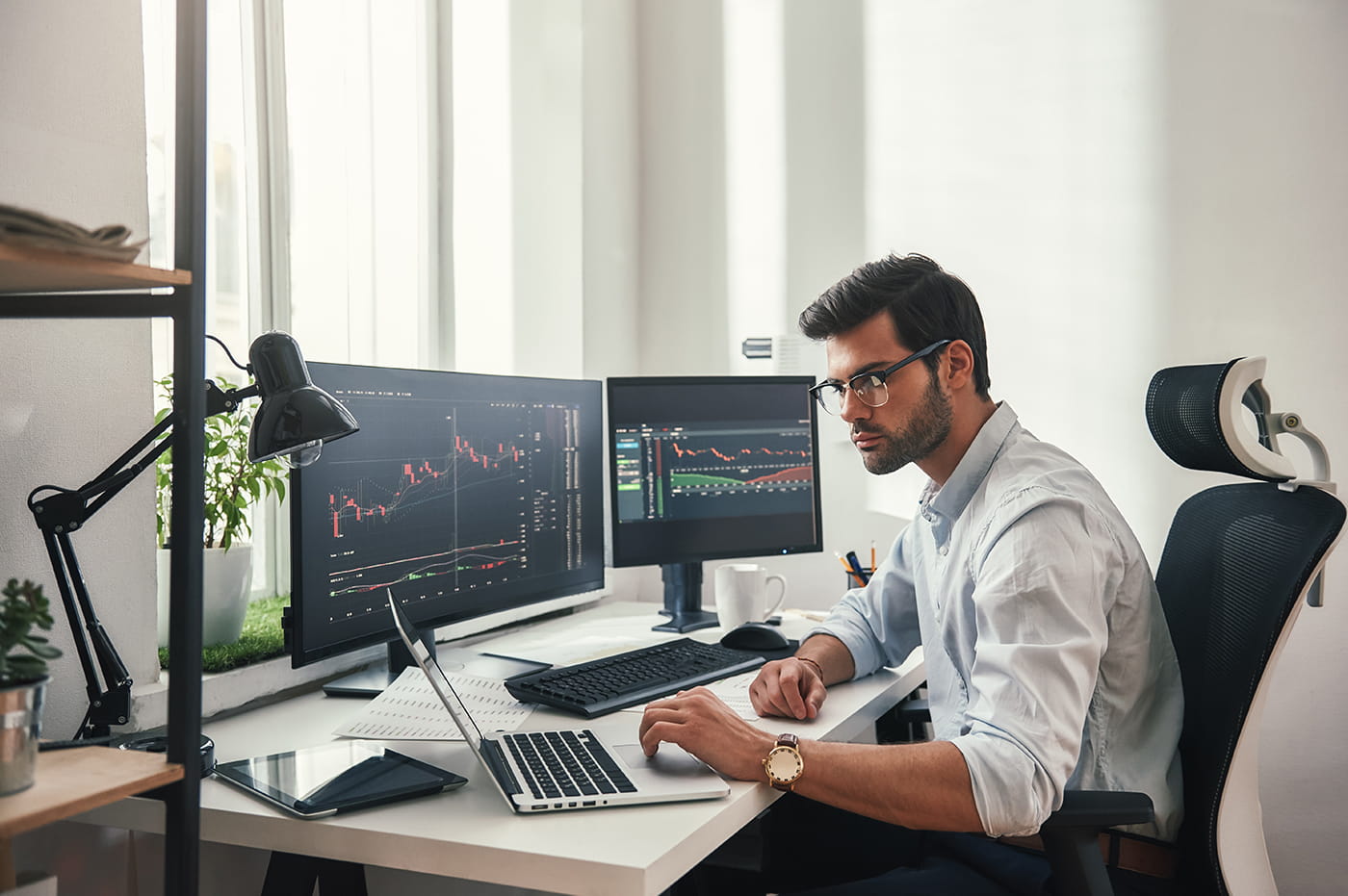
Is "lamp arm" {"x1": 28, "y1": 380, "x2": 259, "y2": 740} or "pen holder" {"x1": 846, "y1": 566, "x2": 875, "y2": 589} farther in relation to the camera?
"pen holder" {"x1": 846, "y1": 566, "x2": 875, "y2": 589}

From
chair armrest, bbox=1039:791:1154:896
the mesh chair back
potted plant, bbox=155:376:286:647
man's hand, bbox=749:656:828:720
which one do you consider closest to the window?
potted plant, bbox=155:376:286:647

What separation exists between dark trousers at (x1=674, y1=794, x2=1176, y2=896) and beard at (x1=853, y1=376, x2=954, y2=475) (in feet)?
1.74

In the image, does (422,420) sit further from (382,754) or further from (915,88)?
(915,88)

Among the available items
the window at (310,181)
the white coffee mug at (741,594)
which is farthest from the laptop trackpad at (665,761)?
the window at (310,181)

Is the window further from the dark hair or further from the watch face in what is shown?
the watch face

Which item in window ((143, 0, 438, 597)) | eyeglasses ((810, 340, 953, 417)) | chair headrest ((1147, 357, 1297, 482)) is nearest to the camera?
chair headrest ((1147, 357, 1297, 482))

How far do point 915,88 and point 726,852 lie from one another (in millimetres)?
1817

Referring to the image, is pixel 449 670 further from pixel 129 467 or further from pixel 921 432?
pixel 921 432

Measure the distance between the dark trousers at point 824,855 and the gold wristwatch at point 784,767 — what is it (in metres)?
0.31

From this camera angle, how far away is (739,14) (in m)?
2.61

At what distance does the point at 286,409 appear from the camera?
1159 millimetres

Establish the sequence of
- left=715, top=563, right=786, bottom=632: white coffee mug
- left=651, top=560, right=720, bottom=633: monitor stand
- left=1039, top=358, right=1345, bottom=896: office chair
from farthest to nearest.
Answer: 1. left=651, top=560, right=720, bottom=633: monitor stand
2. left=715, top=563, right=786, bottom=632: white coffee mug
3. left=1039, top=358, right=1345, bottom=896: office chair

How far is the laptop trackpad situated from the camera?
1.14m

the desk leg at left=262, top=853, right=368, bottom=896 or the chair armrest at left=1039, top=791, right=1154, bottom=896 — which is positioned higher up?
the chair armrest at left=1039, top=791, right=1154, bottom=896
